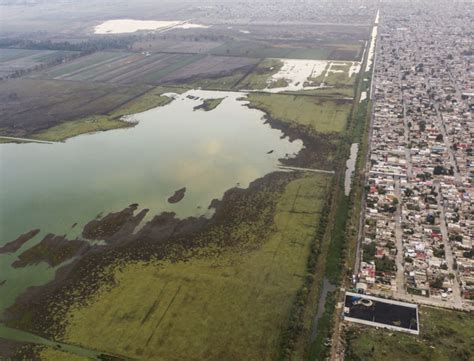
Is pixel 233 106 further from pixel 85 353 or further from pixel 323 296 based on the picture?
pixel 85 353

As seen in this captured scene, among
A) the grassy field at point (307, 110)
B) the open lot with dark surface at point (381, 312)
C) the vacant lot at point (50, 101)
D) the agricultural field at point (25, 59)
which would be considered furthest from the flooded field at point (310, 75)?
the agricultural field at point (25, 59)

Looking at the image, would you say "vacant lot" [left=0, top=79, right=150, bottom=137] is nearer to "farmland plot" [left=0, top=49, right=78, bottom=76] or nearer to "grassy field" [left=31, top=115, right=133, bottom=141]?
"grassy field" [left=31, top=115, right=133, bottom=141]

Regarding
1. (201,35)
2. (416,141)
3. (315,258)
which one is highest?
(201,35)

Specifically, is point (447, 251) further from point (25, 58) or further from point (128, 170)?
point (25, 58)

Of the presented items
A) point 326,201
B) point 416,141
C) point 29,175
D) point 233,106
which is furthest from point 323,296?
Result: point 233,106

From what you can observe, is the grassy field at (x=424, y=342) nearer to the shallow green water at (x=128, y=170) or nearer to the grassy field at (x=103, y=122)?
the shallow green water at (x=128, y=170)

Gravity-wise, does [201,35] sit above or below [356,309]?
above

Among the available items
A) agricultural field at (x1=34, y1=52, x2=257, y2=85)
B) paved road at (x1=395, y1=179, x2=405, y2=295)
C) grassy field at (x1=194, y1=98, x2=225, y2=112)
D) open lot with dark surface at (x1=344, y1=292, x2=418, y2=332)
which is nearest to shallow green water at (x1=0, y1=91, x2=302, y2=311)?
grassy field at (x1=194, y1=98, x2=225, y2=112)
